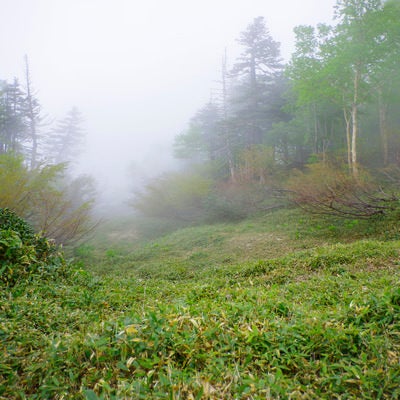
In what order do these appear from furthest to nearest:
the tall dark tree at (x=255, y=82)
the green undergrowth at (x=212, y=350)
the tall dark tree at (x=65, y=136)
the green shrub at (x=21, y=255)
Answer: the tall dark tree at (x=65, y=136) → the tall dark tree at (x=255, y=82) → the green shrub at (x=21, y=255) → the green undergrowth at (x=212, y=350)

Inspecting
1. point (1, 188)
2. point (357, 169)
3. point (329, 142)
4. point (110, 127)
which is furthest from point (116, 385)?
point (110, 127)

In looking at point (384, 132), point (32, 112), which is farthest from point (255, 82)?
point (32, 112)

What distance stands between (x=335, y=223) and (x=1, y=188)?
9.30 metres

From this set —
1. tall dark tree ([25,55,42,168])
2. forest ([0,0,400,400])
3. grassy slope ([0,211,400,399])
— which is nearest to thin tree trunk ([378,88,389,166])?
forest ([0,0,400,400])

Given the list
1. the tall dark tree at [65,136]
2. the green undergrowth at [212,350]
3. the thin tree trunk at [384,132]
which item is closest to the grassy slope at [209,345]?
the green undergrowth at [212,350]

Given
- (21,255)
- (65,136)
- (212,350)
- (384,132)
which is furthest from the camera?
(65,136)

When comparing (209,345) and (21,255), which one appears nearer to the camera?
(209,345)

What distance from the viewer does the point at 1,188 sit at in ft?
21.0

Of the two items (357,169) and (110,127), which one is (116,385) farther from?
(110,127)

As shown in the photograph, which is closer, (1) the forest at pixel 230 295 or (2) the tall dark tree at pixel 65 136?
(1) the forest at pixel 230 295

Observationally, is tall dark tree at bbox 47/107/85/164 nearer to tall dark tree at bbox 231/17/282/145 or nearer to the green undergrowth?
tall dark tree at bbox 231/17/282/145

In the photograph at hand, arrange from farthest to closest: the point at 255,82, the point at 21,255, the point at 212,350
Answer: the point at 255,82, the point at 21,255, the point at 212,350

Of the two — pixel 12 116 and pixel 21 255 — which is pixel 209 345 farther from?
pixel 12 116

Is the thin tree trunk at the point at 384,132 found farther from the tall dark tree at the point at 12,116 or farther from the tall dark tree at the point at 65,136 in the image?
the tall dark tree at the point at 65,136
